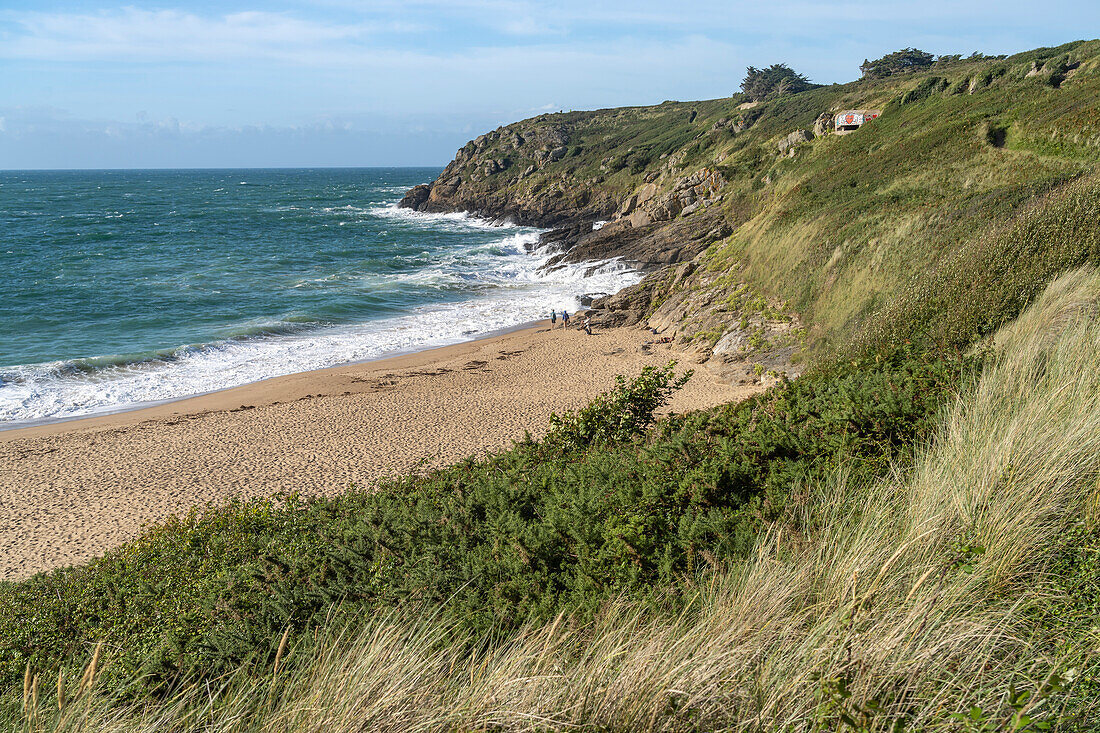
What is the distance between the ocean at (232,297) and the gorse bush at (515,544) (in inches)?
646

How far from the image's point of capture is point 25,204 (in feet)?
285

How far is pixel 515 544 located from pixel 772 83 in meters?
77.2

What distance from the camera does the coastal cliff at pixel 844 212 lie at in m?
15.5

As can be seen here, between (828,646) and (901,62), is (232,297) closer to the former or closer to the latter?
(828,646)

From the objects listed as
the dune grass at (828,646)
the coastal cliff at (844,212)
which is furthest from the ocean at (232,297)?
the dune grass at (828,646)

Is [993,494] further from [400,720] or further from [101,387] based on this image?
[101,387]

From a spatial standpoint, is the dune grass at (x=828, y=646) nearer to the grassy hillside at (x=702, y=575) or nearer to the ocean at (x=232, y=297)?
the grassy hillside at (x=702, y=575)


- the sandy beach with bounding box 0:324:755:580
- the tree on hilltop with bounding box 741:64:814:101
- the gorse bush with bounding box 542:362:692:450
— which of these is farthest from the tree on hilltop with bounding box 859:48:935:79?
the gorse bush with bounding box 542:362:692:450

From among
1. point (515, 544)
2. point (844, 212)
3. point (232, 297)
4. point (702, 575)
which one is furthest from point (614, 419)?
point (232, 297)

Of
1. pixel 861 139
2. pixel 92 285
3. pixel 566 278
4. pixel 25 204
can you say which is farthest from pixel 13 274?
pixel 25 204

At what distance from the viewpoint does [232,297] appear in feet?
113

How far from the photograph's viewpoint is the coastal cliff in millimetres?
15484

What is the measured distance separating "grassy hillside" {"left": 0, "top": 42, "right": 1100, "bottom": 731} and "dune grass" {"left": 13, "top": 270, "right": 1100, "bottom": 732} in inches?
0.7

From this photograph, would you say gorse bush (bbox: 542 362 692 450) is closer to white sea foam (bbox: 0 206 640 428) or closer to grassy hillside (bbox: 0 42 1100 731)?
grassy hillside (bbox: 0 42 1100 731)
